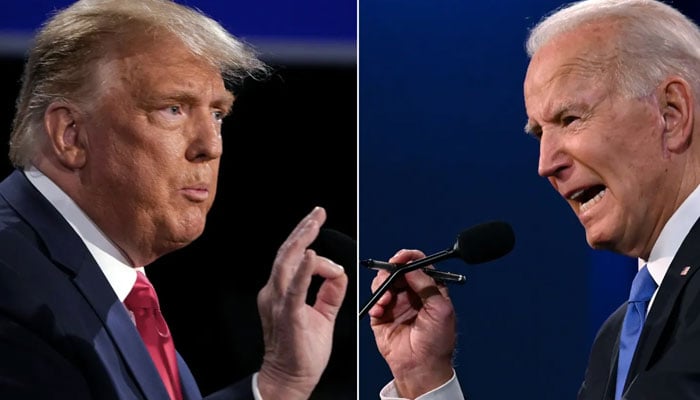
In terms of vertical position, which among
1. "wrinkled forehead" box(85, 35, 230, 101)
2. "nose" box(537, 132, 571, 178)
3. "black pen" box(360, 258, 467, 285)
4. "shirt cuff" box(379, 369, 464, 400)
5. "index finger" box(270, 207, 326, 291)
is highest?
"wrinkled forehead" box(85, 35, 230, 101)

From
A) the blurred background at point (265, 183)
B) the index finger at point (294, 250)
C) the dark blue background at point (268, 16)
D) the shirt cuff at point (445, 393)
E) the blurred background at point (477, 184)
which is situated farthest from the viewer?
the blurred background at point (477, 184)

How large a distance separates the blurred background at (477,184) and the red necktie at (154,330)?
2.85 ft

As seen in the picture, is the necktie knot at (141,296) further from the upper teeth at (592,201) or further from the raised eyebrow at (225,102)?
the upper teeth at (592,201)

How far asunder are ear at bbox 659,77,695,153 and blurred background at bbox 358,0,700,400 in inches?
29.4

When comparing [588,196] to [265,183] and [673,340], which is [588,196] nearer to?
[673,340]

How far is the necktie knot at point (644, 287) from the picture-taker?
2.11 m

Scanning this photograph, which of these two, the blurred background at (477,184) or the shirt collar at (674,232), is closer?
the shirt collar at (674,232)

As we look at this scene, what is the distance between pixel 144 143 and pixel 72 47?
226 millimetres

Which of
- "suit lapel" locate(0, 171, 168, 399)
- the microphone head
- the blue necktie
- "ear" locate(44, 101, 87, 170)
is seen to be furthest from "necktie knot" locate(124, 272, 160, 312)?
the blue necktie

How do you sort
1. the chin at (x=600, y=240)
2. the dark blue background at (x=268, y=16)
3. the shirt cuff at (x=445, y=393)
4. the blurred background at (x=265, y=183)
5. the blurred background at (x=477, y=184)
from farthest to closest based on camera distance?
the blurred background at (x=477, y=184) < the shirt cuff at (x=445, y=393) < the chin at (x=600, y=240) < the blurred background at (x=265, y=183) < the dark blue background at (x=268, y=16)

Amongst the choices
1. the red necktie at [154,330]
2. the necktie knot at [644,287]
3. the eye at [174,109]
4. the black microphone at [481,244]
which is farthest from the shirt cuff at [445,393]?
the eye at [174,109]

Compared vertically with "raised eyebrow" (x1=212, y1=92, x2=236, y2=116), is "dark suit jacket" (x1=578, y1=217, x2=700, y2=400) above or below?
below

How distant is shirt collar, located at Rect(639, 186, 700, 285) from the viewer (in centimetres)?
207

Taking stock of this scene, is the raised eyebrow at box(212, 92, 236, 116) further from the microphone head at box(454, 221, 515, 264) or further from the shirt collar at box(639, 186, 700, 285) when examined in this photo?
the shirt collar at box(639, 186, 700, 285)
